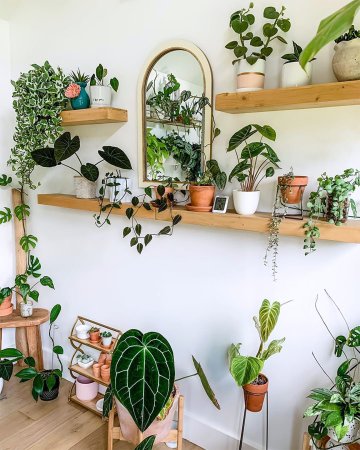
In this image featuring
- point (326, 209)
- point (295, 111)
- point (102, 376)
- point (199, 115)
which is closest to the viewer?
point (326, 209)

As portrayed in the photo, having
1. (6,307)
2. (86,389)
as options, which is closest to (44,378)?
(86,389)

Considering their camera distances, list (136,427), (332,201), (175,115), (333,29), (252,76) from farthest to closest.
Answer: (175,115) < (136,427) < (252,76) < (332,201) < (333,29)

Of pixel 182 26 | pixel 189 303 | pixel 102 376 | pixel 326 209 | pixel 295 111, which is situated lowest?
pixel 102 376

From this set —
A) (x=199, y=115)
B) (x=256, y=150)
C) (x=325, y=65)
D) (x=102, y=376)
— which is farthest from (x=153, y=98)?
(x=102, y=376)

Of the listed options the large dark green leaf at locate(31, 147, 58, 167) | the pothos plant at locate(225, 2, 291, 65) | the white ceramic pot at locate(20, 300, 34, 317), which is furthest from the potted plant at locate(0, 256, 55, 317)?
the pothos plant at locate(225, 2, 291, 65)

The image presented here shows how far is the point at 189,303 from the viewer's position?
74.3 inches

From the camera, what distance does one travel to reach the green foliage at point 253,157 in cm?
138

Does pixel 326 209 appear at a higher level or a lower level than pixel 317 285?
higher

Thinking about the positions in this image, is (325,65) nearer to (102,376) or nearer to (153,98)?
(153,98)

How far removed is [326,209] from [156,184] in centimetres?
88

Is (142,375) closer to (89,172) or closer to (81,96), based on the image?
(89,172)

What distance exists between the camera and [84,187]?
81.7 inches

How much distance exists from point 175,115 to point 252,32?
51cm

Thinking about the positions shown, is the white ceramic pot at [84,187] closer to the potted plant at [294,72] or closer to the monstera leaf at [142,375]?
the monstera leaf at [142,375]
